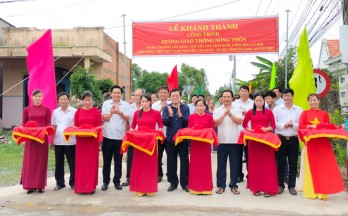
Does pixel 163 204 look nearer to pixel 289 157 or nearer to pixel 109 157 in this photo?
pixel 109 157

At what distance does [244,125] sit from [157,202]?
186 cm

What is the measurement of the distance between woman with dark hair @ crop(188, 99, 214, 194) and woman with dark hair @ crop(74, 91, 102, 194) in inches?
62.0

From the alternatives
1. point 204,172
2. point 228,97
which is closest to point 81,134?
point 204,172

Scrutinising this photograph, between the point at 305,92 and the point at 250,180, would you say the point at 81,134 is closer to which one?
the point at 250,180

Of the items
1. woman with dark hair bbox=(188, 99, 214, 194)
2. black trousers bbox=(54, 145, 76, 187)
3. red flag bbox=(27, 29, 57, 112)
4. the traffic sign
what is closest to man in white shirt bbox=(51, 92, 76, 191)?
black trousers bbox=(54, 145, 76, 187)

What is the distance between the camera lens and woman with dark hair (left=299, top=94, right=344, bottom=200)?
562 cm

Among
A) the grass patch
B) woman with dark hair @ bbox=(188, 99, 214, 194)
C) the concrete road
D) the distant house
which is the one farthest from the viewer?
the distant house

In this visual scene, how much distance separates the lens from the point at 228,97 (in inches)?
241

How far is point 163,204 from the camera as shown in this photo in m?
5.41

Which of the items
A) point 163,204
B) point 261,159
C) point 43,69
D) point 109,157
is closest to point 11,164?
point 43,69

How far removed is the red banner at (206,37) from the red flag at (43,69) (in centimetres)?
452

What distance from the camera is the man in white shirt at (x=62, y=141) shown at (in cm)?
625

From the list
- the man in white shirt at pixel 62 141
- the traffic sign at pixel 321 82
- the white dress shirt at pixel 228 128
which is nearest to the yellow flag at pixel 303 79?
the traffic sign at pixel 321 82

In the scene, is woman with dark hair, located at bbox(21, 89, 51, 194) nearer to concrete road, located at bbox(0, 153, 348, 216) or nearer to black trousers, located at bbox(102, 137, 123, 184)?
concrete road, located at bbox(0, 153, 348, 216)
